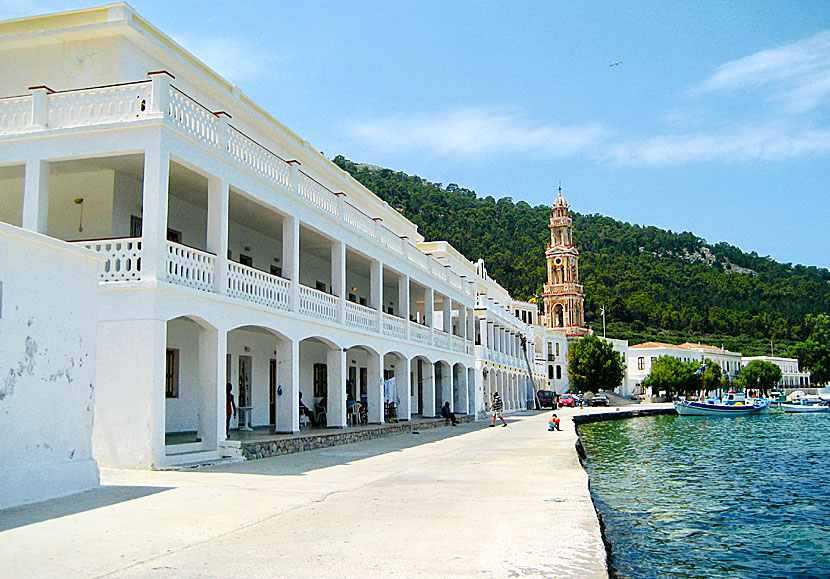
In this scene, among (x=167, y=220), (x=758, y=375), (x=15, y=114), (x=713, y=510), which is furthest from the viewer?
(x=758, y=375)

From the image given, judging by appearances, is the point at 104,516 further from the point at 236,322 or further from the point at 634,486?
the point at 634,486

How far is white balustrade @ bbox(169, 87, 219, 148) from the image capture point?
46.1 feet

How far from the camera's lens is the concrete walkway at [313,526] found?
5.94m

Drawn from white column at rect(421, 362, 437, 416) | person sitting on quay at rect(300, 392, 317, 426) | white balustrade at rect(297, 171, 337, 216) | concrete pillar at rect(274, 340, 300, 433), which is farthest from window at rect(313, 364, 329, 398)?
concrete pillar at rect(274, 340, 300, 433)

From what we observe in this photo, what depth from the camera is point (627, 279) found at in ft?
482

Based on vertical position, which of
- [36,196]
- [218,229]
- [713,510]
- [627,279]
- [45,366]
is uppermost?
[627,279]

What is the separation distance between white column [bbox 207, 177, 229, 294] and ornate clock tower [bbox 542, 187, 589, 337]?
82.0m

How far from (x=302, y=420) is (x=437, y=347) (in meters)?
9.34

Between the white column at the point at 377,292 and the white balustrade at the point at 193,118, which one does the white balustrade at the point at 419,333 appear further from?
the white balustrade at the point at 193,118

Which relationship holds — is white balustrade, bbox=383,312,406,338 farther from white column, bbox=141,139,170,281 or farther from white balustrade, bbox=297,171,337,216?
white column, bbox=141,139,170,281

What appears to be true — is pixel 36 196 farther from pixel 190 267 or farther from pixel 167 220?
pixel 167 220

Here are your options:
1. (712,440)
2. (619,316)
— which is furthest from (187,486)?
(619,316)

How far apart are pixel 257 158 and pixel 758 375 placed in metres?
112

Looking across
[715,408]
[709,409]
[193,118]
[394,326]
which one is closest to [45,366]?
[193,118]
